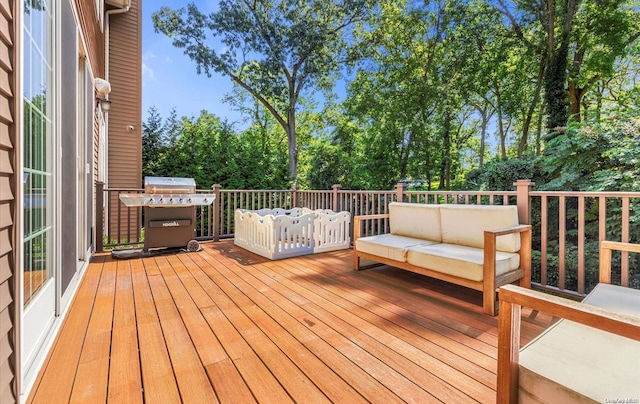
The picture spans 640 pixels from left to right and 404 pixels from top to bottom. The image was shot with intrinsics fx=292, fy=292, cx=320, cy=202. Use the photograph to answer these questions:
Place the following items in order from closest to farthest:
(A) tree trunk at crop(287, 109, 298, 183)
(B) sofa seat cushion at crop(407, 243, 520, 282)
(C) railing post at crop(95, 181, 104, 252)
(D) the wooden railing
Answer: (B) sofa seat cushion at crop(407, 243, 520, 282) → (D) the wooden railing → (C) railing post at crop(95, 181, 104, 252) → (A) tree trunk at crop(287, 109, 298, 183)

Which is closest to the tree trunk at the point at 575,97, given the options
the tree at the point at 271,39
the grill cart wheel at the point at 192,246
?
the tree at the point at 271,39

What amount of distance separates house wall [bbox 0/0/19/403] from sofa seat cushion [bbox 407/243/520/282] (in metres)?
2.78

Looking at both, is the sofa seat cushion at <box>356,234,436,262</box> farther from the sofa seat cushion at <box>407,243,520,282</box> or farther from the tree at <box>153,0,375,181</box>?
the tree at <box>153,0,375,181</box>

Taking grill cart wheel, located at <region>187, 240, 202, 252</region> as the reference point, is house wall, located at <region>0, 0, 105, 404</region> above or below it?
above

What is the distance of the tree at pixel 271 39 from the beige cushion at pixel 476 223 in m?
6.56

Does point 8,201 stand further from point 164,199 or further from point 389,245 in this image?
point 164,199

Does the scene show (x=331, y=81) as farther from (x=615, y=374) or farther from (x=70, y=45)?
(x=615, y=374)

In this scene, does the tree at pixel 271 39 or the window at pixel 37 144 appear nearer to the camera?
the window at pixel 37 144

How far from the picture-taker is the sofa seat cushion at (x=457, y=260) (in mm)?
2449

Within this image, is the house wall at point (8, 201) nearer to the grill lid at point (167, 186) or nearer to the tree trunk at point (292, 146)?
the grill lid at point (167, 186)

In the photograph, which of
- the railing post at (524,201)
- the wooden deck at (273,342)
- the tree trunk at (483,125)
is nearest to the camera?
the wooden deck at (273,342)

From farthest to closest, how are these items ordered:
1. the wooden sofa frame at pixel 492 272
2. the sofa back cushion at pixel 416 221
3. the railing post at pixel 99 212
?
1. the railing post at pixel 99 212
2. the sofa back cushion at pixel 416 221
3. the wooden sofa frame at pixel 492 272

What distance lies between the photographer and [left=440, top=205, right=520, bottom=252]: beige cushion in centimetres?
274

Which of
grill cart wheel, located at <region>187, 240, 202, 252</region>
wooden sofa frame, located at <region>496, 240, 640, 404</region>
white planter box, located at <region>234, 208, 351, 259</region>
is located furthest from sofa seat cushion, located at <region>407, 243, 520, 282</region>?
grill cart wheel, located at <region>187, 240, 202, 252</region>
